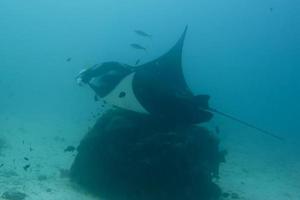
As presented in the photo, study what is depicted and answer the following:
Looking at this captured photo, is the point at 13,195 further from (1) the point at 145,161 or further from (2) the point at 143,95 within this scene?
(2) the point at 143,95

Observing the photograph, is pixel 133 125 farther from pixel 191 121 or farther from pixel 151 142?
pixel 191 121

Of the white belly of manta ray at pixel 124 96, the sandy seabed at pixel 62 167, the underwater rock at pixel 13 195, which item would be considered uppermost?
the white belly of manta ray at pixel 124 96

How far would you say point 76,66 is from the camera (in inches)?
4916

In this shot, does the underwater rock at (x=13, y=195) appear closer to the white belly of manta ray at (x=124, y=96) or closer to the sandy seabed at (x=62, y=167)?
the sandy seabed at (x=62, y=167)

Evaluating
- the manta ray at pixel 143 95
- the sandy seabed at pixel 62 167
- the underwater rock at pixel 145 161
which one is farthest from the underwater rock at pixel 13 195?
the manta ray at pixel 143 95

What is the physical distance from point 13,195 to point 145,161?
11.6ft

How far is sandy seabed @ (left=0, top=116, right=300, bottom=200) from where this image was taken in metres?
11.8

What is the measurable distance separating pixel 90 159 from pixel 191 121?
10.2ft

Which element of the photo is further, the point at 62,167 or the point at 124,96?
the point at 62,167

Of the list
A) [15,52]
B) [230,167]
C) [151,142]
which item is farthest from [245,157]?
[15,52]

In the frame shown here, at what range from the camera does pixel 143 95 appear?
10.8m

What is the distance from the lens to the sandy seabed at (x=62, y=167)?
11773 mm

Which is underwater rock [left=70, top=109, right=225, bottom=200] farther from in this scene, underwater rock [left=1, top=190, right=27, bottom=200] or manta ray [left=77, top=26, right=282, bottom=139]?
underwater rock [left=1, top=190, right=27, bottom=200]

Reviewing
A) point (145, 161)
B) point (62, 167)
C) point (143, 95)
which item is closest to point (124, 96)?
point (143, 95)
